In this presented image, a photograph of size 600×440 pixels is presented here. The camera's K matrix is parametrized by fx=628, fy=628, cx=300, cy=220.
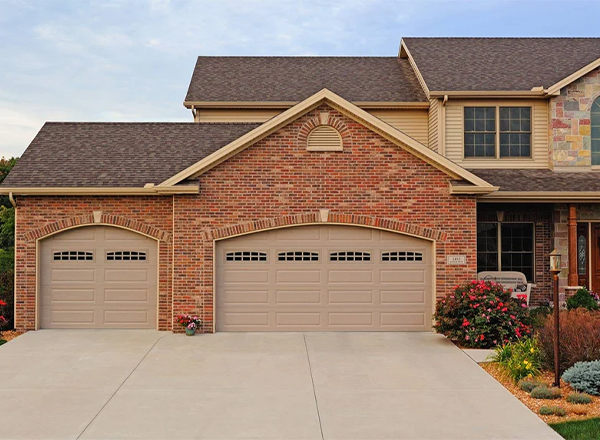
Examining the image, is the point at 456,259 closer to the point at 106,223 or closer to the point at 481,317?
the point at 481,317

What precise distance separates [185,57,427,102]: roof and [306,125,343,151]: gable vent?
6.32 metres

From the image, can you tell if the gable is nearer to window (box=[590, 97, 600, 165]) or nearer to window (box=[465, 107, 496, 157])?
window (box=[465, 107, 496, 157])

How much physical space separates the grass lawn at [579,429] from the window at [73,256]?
11298 mm

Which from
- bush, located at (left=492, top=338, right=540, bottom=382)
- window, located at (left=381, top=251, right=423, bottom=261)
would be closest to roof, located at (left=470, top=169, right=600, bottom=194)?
window, located at (left=381, top=251, right=423, bottom=261)

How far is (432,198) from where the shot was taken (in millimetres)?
15047

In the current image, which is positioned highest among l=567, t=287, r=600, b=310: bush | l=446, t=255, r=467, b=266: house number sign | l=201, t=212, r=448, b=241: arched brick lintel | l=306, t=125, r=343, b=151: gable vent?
l=306, t=125, r=343, b=151: gable vent

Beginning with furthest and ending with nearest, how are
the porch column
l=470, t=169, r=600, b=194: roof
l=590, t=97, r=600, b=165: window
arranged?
l=590, t=97, r=600, b=165: window
the porch column
l=470, t=169, r=600, b=194: roof

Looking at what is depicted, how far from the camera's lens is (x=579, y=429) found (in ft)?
27.2

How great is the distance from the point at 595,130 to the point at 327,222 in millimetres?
9481

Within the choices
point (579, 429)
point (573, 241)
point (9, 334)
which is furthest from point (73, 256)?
point (573, 241)

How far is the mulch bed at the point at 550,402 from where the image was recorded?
351 inches

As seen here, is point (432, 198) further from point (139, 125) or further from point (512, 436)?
point (139, 125)

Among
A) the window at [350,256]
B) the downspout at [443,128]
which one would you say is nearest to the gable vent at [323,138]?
the window at [350,256]

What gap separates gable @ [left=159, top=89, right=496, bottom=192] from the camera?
48.0 ft
